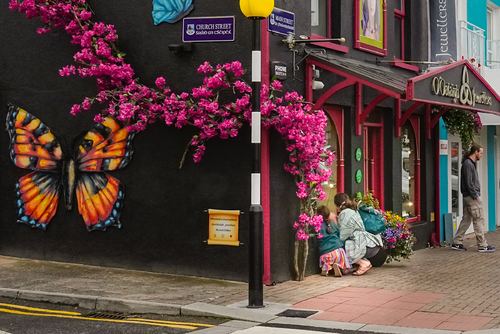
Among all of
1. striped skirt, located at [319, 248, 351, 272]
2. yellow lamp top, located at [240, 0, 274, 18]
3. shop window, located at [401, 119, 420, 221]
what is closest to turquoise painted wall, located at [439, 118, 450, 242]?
shop window, located at [401, 119, 420, 221]

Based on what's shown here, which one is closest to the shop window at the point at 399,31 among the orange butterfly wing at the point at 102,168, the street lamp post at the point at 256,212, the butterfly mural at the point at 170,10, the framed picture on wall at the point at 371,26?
the framed picture on wall at the point at 371,26

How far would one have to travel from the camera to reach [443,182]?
15.4m

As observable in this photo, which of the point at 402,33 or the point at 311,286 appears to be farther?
the point at 402,33

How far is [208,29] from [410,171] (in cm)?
599

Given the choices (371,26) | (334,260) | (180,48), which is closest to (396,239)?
(334,260)

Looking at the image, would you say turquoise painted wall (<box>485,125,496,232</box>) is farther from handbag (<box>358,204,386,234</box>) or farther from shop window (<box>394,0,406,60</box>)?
handbag (<box>358,204,386,234</box>)

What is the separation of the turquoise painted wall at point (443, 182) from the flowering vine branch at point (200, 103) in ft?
16.3

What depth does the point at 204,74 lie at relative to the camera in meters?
10.3

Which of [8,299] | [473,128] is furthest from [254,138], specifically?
[473,128]

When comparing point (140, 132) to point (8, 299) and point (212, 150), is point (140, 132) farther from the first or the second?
point (8, 299)

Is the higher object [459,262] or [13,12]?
[13,12]

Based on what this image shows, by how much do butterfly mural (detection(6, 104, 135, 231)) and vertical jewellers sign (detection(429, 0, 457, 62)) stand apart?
6.49 meters

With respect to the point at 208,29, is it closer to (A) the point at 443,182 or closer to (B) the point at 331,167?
(B) the point at 331,167

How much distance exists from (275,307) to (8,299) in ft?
10.8
